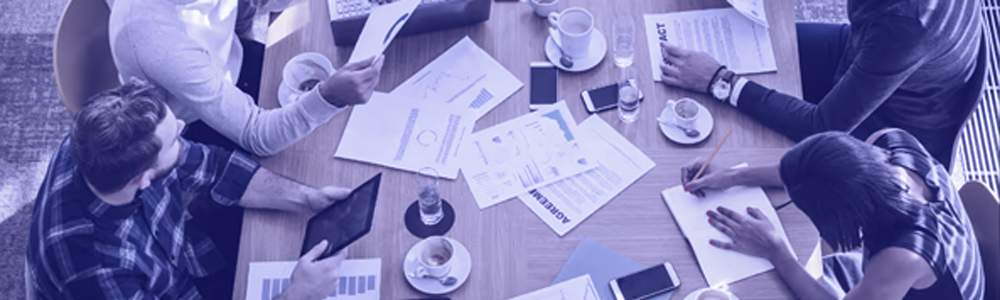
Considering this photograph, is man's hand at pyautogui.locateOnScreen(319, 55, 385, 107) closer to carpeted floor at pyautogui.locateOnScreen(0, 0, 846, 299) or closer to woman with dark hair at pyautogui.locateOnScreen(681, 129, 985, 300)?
woman with dark hair at pyautogui.locateOnScreen(681, 129, 985, 300)

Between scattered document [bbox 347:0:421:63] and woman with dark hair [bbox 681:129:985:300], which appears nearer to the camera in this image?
woman with dark hair [bbox 681:129:985:300]

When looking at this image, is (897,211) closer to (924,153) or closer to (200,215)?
(924,153)

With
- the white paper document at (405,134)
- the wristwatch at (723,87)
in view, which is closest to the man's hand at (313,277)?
the white paper document at (405,134)

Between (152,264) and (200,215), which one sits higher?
(152,264)

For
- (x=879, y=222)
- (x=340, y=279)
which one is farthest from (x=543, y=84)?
(x=879, y=222)

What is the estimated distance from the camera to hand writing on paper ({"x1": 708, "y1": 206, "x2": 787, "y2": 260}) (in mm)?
1445

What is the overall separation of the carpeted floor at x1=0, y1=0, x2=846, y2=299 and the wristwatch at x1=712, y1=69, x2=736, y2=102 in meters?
1.34

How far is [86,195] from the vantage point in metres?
1.34

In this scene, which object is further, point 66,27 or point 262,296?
point 66,27

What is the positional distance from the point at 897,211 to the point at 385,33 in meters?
1.10

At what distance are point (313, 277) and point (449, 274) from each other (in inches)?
10.6

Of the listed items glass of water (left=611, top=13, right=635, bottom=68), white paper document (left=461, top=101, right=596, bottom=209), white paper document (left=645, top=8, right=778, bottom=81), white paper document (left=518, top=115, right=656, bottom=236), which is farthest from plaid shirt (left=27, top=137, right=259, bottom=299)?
white paper document (left=645, top=8, right=778, bottom=81)

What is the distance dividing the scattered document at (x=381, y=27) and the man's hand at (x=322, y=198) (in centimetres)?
31

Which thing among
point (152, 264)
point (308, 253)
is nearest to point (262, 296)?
point (308, 253)
